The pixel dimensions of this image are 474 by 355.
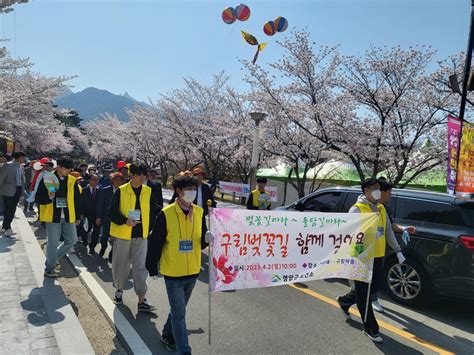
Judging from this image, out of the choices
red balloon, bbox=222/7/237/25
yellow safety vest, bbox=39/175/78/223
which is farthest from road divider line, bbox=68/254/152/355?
red balloon, bbox=222/7/237/25

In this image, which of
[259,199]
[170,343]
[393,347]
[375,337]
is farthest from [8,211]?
[393,347]

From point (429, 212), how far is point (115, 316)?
14.9ft

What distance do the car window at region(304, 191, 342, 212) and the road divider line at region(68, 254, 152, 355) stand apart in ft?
13.7

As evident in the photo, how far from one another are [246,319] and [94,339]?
1.73m

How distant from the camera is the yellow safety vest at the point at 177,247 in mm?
3314

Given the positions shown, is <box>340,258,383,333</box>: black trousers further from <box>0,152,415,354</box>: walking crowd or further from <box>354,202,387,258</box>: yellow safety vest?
<box>354,202,387,258</box>: yellow safety vest

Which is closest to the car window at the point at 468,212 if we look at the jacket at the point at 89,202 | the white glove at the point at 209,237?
the white glove at the point at 209,237

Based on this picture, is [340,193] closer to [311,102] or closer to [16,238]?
[16,238]

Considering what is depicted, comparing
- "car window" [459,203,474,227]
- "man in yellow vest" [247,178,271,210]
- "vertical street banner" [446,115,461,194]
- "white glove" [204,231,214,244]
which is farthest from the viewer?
"vertical street banner" [446,115,461,194]

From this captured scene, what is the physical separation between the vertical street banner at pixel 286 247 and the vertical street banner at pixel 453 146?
5704 mm

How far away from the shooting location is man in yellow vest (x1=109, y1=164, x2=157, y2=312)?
4562 millimetres

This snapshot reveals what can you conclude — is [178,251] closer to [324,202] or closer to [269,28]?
[324,202]

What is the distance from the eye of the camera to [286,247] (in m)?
4.17

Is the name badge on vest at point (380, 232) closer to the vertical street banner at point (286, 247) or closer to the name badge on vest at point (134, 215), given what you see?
the vertical street banner at point (286, 247)
